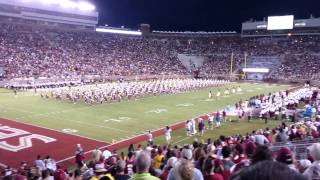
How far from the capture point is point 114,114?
2569cm

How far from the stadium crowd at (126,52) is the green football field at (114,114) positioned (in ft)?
53.6

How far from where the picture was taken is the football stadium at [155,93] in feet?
24.4

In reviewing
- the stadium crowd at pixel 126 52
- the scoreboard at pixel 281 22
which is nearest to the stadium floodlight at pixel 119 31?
the stadium crowd at pixel 126 52

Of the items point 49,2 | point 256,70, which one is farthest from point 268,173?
point 49,2

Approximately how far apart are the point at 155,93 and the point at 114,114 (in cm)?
1130

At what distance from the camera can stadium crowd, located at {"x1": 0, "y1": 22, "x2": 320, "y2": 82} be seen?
168 feet

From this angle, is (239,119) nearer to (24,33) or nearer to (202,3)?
(24,33)

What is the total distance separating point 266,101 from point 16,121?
15.8 m

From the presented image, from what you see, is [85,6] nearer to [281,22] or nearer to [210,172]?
[281,22]

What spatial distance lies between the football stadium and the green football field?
0.09 meters

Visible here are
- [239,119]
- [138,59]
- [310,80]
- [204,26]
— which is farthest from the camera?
[204,26]

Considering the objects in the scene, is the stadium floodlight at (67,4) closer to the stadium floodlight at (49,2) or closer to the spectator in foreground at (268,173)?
the stadium floodlight at (49,2)

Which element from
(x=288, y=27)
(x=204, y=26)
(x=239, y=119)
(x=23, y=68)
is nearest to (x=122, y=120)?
(x=239, y=119)

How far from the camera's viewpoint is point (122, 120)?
23.8m
